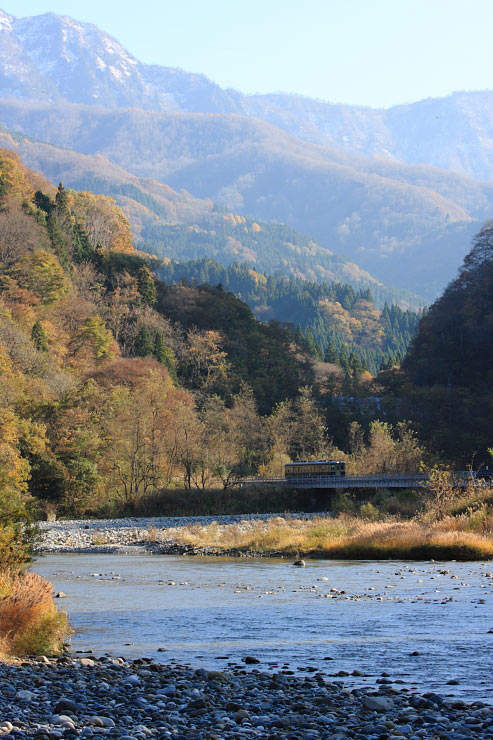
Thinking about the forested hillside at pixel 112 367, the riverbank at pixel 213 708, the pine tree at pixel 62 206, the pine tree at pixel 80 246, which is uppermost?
the pine tree at pixel 62 206

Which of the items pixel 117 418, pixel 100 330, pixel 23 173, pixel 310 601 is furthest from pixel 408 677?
pixel 23 173

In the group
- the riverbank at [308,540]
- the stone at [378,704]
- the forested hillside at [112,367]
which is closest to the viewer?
the stone at [378,704]

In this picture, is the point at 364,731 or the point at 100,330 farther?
the point at 100,330

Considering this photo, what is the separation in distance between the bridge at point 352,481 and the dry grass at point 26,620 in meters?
44.2

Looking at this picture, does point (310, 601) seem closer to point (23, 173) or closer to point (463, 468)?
point (463, 468)

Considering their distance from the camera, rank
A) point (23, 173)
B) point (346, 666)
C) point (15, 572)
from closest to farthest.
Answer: point (346, 666), point (15, 572), point (23, 173)

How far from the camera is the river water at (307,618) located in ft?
49.4

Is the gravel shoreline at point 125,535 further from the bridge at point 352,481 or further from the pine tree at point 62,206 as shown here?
the pine tree at point 62,206

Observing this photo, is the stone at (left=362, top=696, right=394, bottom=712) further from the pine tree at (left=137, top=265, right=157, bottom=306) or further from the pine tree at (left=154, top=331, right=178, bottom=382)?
the pine tree at (left=137, top=265, right=157, bottom=306)

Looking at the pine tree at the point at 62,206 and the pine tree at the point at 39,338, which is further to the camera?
the pine tree at the point at 62,206

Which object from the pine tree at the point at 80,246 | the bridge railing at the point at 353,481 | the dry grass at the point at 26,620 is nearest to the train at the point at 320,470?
the bridge railing at the point at 353,481

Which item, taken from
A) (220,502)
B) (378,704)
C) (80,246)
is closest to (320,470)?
(220,502)

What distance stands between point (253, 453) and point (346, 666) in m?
63.9

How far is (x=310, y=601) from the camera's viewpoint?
903 inches
